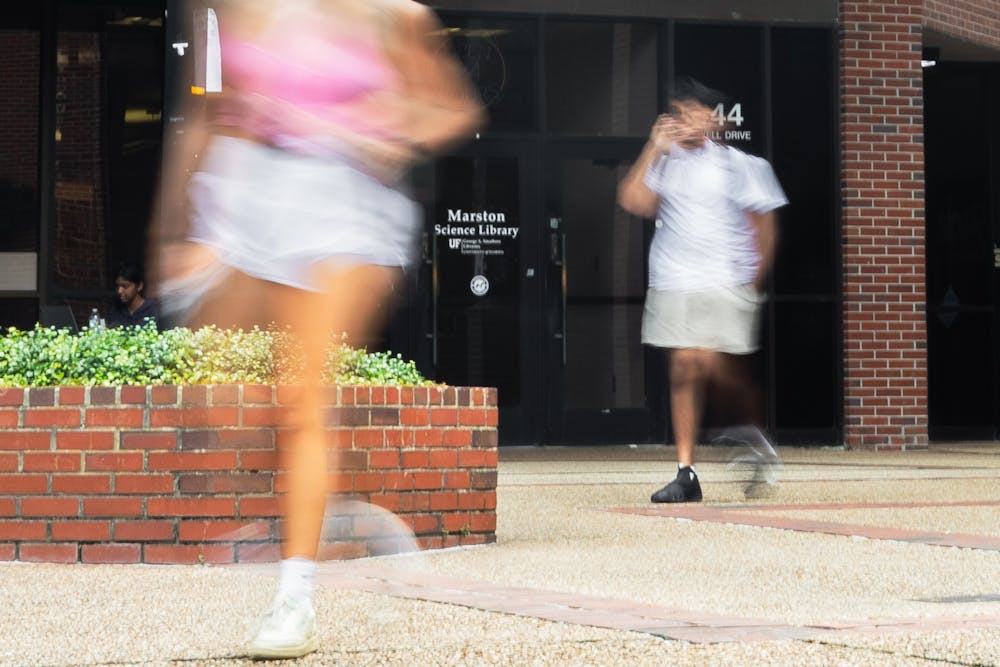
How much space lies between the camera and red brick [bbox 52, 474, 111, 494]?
580 centimetres

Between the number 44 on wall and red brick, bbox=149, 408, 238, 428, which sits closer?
red brick, bbox=149, 408, 238, 428

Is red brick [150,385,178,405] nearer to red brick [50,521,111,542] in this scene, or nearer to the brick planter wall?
the brick planter wall

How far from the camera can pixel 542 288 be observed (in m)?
14.1

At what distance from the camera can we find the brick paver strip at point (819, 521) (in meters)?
6.48

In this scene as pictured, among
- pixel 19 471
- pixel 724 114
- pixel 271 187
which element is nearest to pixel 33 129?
pixel 724 114

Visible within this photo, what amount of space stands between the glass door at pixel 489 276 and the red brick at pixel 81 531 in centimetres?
801

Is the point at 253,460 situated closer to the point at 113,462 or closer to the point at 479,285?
the point at 113,462

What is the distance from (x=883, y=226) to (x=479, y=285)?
11.8 ft

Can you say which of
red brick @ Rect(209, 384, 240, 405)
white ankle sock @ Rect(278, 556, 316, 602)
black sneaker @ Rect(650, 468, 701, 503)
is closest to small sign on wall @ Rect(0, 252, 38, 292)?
black sneaker @ Rect(650, 468, 701, 503)

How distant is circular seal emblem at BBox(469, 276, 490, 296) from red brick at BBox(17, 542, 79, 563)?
826 centimetres

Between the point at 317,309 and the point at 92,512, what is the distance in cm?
212

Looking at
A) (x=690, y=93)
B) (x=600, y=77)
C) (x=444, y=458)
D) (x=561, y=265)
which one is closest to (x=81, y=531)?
(x=444, y=458)

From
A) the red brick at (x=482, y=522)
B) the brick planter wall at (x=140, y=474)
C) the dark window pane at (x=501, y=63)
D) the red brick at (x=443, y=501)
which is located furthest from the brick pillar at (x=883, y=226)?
the brick planter wall at (x=140, y=474)

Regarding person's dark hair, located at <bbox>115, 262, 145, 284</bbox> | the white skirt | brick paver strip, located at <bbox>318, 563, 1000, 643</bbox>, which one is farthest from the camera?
person's dark hair, located at <bbox>115, 262, 145, 284</bbox>
